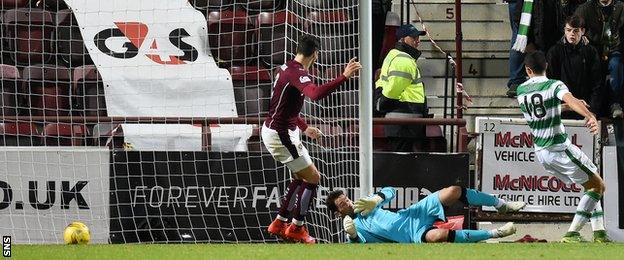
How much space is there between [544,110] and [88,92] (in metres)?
4.68

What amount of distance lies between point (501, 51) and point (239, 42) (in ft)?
12.7

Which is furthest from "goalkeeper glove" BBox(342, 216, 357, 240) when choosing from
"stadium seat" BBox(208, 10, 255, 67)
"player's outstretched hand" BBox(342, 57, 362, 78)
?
"stadium seat" BBox(208, 10, 255, 67)

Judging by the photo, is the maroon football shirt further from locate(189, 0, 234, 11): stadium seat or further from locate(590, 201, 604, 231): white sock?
locate(590, 201, 604, 231): white sock

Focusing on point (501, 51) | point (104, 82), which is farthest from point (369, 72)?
point (501, 51)

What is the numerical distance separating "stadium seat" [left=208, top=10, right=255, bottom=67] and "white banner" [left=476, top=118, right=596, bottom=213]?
2564 mm

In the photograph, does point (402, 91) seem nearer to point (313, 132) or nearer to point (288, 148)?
point (313, 132)

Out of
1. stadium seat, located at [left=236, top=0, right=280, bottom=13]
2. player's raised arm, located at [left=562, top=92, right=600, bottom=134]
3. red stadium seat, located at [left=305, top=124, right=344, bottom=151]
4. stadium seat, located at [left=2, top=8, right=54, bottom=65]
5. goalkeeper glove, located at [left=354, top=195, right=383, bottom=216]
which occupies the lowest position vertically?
goalkeeper glove, located at [left=354, top=195, right=383, bottom=216]

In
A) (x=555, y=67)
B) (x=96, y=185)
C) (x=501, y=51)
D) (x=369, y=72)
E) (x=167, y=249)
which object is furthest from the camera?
(x=501, y=51)

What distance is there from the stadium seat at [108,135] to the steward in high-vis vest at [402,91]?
9.13 feet

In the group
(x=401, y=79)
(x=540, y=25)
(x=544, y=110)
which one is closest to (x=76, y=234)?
(x=401, y=79)

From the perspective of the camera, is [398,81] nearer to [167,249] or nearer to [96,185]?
[96,185]

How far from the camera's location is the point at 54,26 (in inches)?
591

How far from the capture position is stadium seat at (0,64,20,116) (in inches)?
582

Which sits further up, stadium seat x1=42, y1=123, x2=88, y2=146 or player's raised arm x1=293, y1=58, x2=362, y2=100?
player's raised arm x1=293, y1=58, x2=362, y2=100
